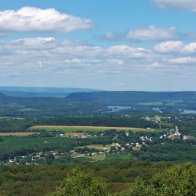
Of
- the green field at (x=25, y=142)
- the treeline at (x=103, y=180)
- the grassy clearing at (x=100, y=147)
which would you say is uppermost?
the treeline at (x=103, y=180)

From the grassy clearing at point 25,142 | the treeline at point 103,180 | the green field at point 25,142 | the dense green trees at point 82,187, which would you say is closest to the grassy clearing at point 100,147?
the grassy clearing at point 25,142

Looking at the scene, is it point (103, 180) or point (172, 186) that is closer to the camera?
point (172, 186)

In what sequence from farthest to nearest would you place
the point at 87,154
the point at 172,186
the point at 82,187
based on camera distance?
the point at 87,154 < the point at 172,186 < the point at 82,187

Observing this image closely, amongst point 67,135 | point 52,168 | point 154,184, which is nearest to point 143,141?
point 67,135

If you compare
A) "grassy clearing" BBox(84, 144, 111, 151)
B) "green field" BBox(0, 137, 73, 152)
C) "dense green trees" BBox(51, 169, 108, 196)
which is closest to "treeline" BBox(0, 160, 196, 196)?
"dense green trees" BBox(51, 169, 108, 196)

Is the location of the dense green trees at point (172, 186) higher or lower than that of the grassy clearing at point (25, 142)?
higher

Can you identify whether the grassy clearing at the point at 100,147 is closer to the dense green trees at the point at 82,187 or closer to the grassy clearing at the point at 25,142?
the grassy clearing at the point at 25,142

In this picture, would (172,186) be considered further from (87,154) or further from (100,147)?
(100,147)

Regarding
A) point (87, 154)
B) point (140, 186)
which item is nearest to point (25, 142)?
point (87, 154)

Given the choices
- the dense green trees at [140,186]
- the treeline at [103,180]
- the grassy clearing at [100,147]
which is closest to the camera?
the dense green trees at [140,186]

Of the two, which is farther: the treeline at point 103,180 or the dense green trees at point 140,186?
the treeline at point 103,180

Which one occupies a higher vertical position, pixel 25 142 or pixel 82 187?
pixel 82 187

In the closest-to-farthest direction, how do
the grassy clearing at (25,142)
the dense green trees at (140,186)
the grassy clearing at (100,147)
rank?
the dense green trees at (140,186) → the grassy clearing at (25,142) → the grassy clearing at (100,147)
